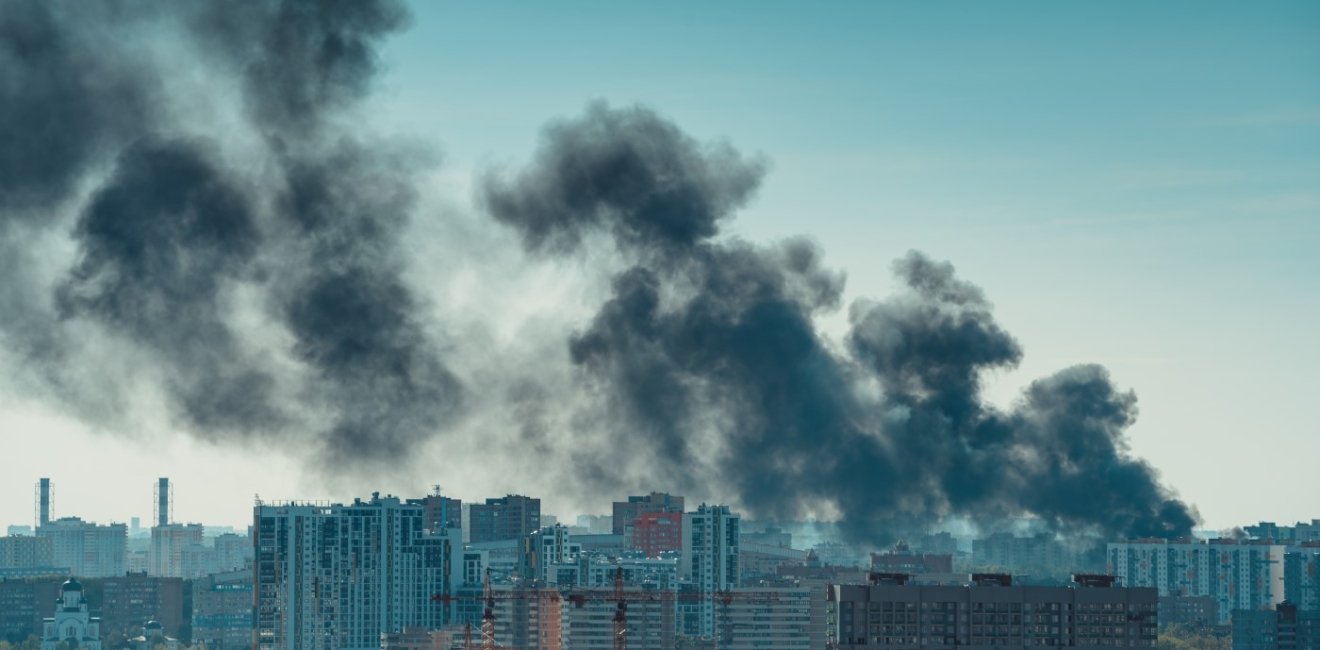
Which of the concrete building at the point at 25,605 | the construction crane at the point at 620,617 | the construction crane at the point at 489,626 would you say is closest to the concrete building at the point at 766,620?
the construction crane at the point at 620,617

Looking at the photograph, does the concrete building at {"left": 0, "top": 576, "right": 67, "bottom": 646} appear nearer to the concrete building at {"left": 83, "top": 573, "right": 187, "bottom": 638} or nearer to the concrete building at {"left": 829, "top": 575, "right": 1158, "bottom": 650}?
the concrete building at {"left": 83, "top": 573, "right": 187, "bottom": 638}

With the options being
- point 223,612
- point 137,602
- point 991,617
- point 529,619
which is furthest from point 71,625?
point 991,617

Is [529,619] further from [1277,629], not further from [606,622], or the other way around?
[1277,629]

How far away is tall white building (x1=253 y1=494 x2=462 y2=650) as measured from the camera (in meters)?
69.2

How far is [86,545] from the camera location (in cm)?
13650

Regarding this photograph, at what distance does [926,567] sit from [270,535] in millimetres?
19293

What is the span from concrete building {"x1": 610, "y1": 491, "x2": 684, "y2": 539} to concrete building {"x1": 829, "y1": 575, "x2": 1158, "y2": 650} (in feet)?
113

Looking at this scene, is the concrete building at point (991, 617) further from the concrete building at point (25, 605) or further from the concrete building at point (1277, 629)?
the concrete building at point (25, 605)

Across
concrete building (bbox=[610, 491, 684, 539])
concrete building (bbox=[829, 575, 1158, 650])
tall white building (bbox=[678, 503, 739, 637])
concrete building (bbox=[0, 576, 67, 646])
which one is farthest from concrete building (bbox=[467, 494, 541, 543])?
concrete building (bbox=[829, 575, 1158, 650])

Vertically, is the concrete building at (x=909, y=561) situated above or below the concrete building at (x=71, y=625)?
above

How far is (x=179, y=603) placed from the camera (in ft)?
315

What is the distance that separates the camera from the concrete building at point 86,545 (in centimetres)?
13338

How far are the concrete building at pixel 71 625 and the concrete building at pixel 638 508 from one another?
17120 mm

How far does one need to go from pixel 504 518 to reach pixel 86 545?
5462 cm
